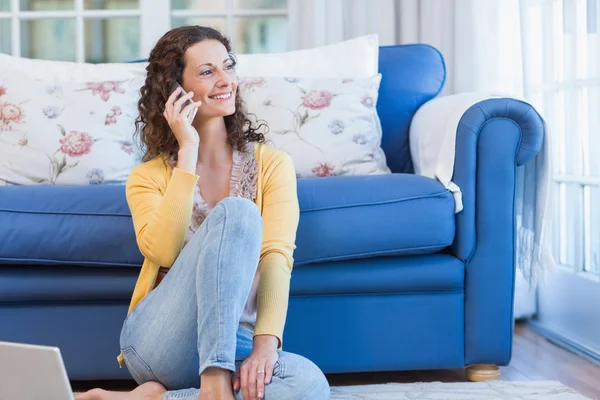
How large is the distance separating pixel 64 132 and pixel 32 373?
4.38ft

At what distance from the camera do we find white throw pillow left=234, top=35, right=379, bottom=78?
2711 mm

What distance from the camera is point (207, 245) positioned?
146 centimetres

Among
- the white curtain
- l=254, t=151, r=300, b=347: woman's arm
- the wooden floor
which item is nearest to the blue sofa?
the wooden floor

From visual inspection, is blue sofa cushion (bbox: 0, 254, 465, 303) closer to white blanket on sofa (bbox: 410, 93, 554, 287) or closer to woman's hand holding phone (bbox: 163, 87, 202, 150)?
white blanket on sofa (bbox: 410, 93, 554, 287)

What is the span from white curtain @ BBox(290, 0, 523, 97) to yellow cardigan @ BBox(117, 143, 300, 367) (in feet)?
4.42

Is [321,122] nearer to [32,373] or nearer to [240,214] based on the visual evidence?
[240,214]

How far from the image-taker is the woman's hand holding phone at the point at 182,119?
171 cm

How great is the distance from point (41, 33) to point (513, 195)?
2.13m

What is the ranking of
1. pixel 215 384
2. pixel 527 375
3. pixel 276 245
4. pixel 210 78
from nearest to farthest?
1. pixel 215 384
2. pixel 276 245
3. pixel 210 78
4. pixel 527 375

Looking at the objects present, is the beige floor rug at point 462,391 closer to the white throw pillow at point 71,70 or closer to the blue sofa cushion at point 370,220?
the blue sofa cushion at point 370,220

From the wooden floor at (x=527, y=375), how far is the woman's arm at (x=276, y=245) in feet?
2.10

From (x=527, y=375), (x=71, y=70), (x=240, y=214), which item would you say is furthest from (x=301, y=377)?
(x=71, y=70)

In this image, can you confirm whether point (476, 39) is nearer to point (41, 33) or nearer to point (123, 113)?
point (123, 113)

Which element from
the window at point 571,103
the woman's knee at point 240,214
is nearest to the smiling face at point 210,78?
the woman's knee at point 240,214
